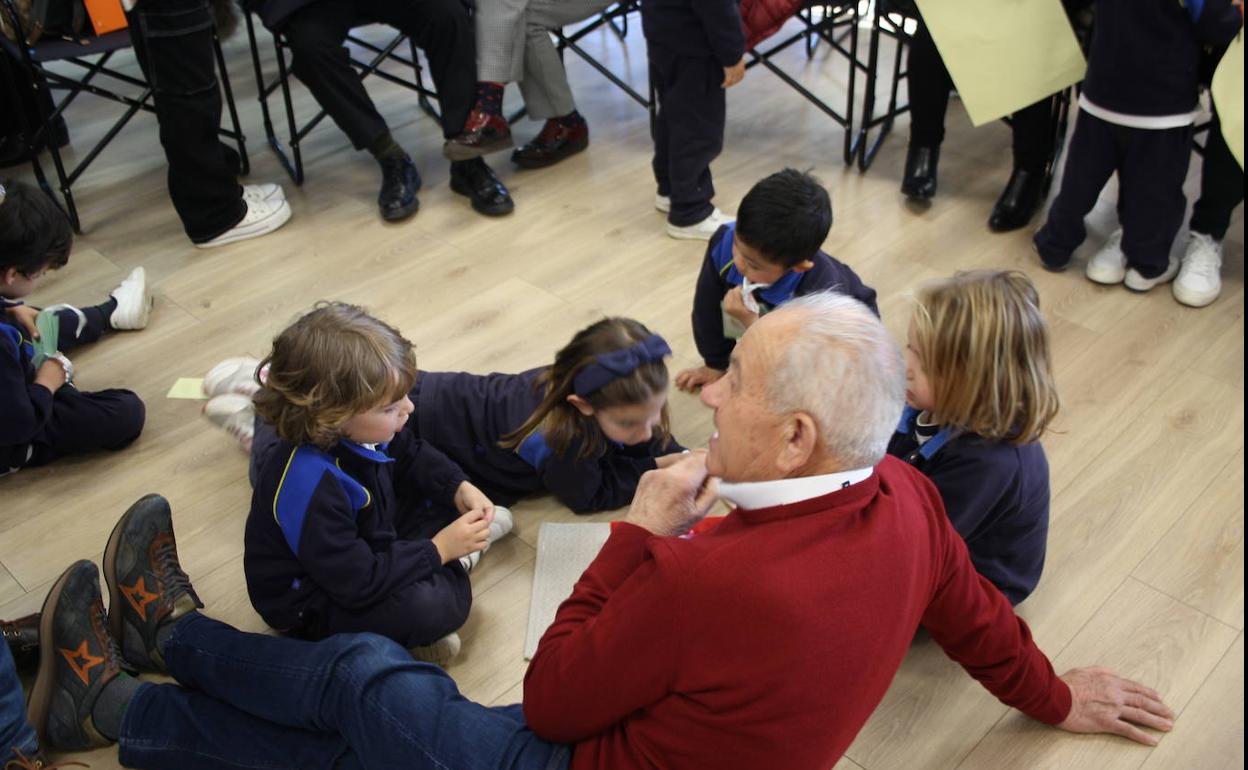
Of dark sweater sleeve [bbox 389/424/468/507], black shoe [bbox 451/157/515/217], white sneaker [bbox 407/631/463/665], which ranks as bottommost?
white sneaker [bbox 407/631/463/665]

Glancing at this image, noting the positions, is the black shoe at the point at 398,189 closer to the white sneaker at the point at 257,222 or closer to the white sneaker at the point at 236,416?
the white sneaker at the point at 257,222

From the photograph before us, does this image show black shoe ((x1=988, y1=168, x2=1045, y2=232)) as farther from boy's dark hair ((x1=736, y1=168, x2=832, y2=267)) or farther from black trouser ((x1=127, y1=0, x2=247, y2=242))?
black trouser ((x1=127, y1=0, x2=247, y2=242))

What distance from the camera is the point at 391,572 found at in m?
1.71

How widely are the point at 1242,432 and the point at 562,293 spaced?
5.28ft

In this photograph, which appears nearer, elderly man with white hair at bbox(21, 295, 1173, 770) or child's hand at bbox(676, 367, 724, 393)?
elderly man with white hair at bbox(21, 295, 1173, 770)

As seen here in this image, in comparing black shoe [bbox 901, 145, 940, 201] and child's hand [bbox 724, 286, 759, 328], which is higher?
child's hand [bbox 724, 286, 759, 328]

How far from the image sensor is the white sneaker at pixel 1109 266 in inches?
108

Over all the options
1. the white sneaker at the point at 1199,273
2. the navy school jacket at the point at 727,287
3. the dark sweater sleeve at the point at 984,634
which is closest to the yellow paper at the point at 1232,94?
the white sneaker at the point at 1199,273

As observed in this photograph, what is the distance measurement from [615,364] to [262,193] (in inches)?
72.9

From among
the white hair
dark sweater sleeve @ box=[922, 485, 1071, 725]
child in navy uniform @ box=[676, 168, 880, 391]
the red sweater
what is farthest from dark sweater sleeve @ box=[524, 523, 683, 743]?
child in navy uniform @ box=[676, 168, 880, 391]

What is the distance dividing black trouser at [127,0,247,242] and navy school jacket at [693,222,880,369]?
59.5 inches

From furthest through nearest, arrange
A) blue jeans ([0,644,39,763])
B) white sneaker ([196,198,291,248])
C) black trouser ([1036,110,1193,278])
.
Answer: white sneaker ([196,198,291,248]), black trouser ([1036,110,1193,278]), blue jeans ([0,644,39,763])

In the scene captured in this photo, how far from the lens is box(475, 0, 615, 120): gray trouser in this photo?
319cm

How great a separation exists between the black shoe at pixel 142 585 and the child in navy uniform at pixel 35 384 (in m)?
0.49
